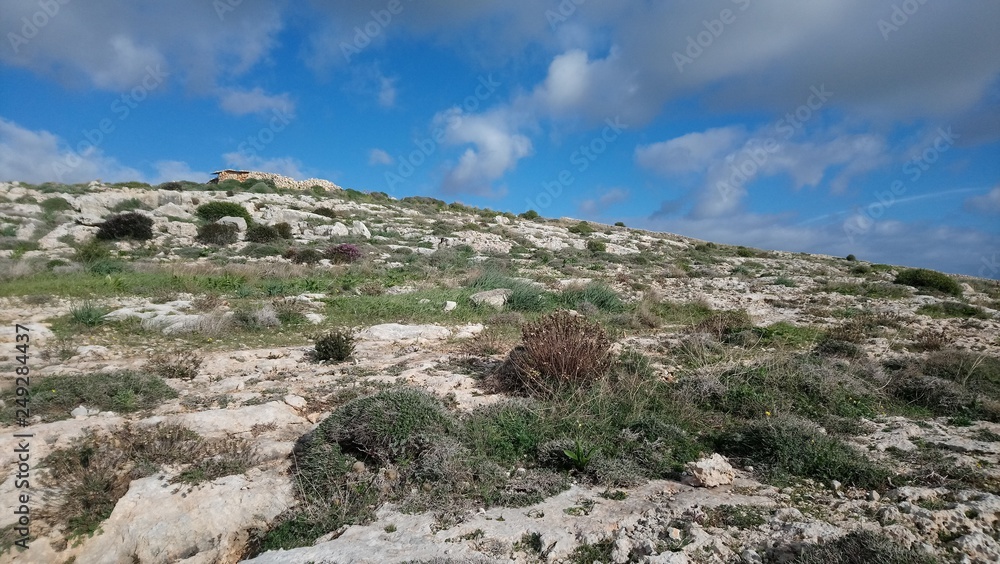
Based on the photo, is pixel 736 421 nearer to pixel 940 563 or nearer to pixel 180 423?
pixel 940 563

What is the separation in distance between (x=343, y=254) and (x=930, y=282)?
71.8 ft

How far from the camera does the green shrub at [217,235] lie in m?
20.6

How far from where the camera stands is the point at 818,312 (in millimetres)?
11711

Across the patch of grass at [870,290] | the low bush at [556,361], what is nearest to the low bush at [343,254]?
the low bush at [556,361]

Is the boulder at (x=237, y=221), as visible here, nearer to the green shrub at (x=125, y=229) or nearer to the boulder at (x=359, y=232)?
the green shrub at (x=125, y=229)

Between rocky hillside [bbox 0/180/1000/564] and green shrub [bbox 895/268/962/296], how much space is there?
20.0 ft

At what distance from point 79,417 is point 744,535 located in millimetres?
6389

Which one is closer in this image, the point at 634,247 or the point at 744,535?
the point at 744,535

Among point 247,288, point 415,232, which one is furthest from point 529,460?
point 415,232

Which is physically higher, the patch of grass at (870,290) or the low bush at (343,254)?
the low bush at (343,254)

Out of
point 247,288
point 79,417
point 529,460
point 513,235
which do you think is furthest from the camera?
point 513,235

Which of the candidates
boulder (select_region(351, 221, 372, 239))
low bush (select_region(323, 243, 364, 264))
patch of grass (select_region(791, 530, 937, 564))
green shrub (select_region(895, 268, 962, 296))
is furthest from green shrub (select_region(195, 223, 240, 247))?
green shrub (select_region(895, 268, 962, 296))

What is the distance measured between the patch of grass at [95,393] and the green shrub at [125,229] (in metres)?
17.2

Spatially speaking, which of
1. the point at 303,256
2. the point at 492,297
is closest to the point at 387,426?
the point at 492,297
